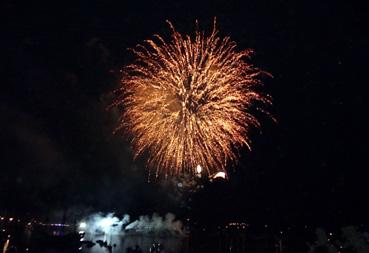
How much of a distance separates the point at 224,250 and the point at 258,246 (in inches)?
307

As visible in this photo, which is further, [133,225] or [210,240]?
[133,225]

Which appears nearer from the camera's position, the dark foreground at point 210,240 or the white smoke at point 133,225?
the dark foreground at point 210,240

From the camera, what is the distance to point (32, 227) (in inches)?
3669

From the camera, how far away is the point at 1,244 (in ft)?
174

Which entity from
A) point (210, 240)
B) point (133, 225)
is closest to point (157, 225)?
point (133, 225)

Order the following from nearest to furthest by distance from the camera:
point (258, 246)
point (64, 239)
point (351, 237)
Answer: point (351, 237) < point (64, 239) < point (258, 246)

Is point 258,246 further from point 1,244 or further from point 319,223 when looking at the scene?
point 1,244

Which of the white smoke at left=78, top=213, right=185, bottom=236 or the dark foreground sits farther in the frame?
the white smoke at left=78, top=213, right=185, bottom=236

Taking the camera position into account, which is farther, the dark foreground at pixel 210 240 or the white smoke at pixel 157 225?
the white smoke at pixel 157 225

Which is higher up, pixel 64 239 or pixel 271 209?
pixel 271 209

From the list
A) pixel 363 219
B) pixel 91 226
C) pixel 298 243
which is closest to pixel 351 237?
pixel 363 219

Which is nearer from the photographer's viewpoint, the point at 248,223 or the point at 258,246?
the point at 258,246

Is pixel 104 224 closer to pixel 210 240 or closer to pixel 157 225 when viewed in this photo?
pixel 157 225

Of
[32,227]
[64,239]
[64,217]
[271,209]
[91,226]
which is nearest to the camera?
[64,239]
